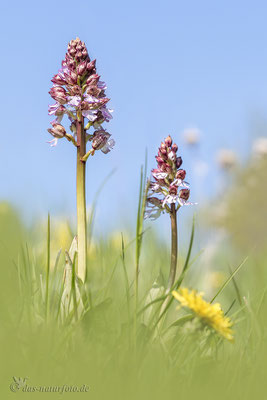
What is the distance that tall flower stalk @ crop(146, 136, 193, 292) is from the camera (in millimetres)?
2750

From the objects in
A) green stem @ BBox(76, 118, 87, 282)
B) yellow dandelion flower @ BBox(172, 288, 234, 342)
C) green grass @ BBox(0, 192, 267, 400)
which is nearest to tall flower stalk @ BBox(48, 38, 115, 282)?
green stem @ BBox(76, 118, 87, 282)

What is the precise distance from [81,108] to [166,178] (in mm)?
567

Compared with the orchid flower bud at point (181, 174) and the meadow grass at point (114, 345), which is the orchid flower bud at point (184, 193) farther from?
the meadow grass at point (114, 345)

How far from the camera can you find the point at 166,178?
9.29 feet

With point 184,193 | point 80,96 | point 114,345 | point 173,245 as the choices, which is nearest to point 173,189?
point 184,193

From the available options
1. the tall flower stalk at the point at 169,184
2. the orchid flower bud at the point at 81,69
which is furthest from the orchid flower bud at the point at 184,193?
the orchid flower bud at the point at 81,69

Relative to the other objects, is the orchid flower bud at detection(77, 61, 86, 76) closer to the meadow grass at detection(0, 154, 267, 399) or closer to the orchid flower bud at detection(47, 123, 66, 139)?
the orchid flower bud at detection(47, 123, 66, 139)

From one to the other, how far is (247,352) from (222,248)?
346 centimetres

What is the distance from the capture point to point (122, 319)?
246cm

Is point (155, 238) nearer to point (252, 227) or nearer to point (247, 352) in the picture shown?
point (247, 352)

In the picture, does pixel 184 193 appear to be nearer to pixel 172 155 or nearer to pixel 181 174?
pixel 181 174

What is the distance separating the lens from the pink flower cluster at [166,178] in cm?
277

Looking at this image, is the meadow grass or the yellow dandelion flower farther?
the yellow dandelion flower

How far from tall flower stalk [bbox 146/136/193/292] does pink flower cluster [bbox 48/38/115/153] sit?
0.29 meters
